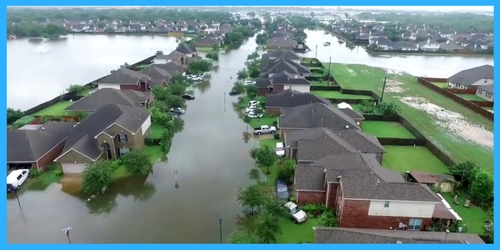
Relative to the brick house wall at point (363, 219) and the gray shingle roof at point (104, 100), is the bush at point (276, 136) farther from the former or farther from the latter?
the gray shingle roof at point (104, 100)

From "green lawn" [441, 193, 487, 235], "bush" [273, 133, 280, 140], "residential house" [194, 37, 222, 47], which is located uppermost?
"residential house" [194, 37, 222, 47]

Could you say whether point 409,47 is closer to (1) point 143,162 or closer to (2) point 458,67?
(2) point 458,67

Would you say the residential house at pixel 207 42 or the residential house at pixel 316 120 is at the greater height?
the residential house at pixel 207 42

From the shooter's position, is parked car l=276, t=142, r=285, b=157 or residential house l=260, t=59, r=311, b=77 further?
residential house l=260, t=59, r=311, b=77

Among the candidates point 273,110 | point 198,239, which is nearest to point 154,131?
point 273,110

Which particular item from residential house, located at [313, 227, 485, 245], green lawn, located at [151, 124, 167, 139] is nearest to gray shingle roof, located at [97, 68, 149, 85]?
green lawn, located at [151, 124, 167, 139]

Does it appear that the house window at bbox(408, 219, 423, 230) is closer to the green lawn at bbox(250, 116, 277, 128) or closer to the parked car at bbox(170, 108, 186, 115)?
the green lawn at bbox(250, 116, 277, 128)

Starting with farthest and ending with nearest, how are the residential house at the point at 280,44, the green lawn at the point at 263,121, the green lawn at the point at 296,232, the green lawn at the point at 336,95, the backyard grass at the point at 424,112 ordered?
the residential house at the point at 280,44
the green lawn at the point at 336,95
the green lawn at the point at 263,121
the backyard grass at the point at 424,112
the green lawn at the point at 296,232

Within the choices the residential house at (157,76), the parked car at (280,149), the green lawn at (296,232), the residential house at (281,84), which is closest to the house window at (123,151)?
the parked car at (280,149)
